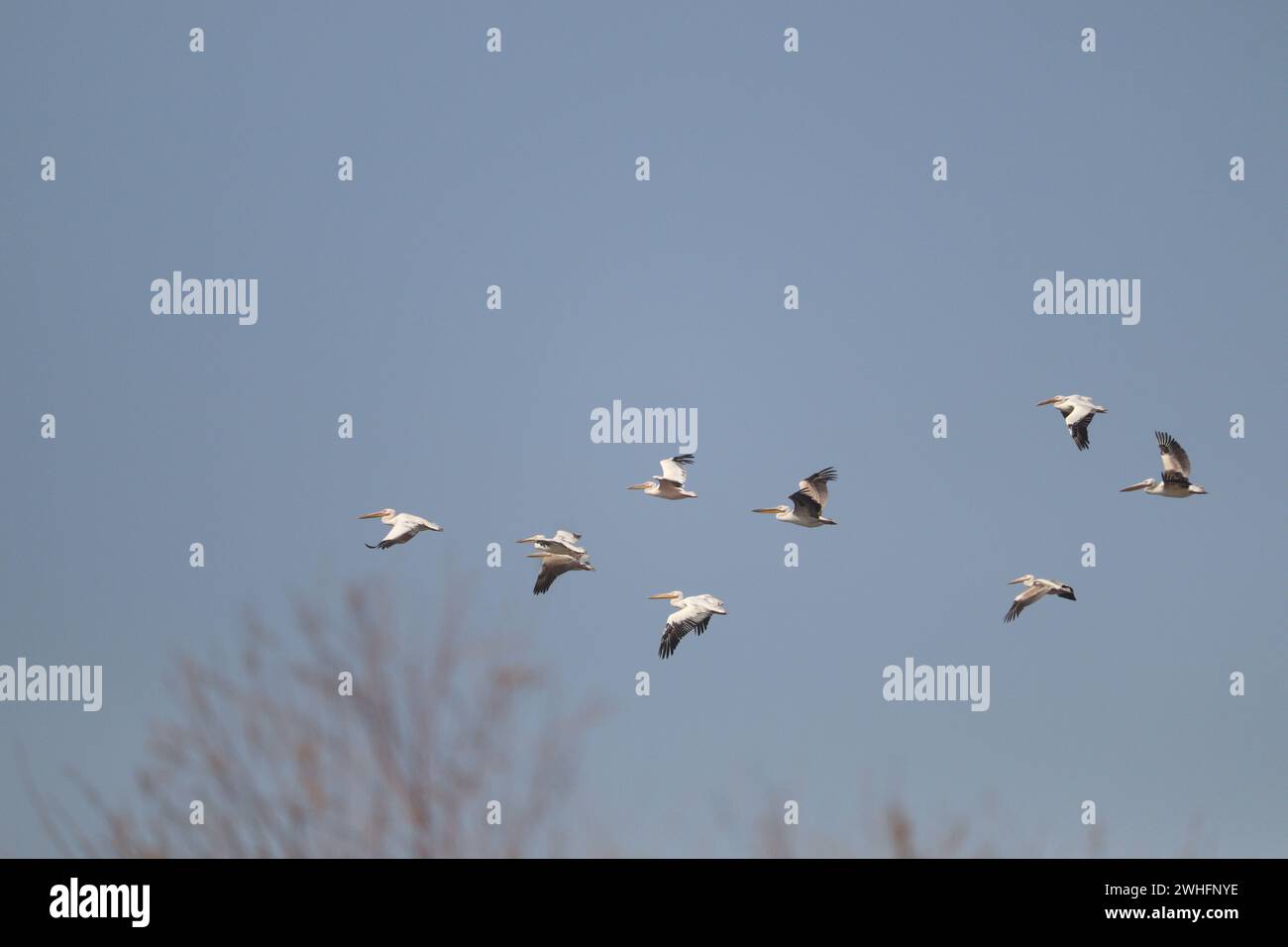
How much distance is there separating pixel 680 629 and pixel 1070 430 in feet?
20.9

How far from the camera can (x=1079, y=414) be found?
29406 mm

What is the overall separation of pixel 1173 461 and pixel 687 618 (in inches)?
293

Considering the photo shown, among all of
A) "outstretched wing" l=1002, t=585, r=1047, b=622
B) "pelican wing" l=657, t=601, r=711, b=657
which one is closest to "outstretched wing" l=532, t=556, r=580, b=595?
"pelican wing" l=657, t=601, r=711, b=657

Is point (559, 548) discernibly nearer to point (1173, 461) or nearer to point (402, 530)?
point (402, 530)

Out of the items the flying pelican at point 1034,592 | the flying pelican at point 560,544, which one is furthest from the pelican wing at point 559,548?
the flying pelican at point 1034,592

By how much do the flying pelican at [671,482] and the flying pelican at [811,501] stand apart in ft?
5.19

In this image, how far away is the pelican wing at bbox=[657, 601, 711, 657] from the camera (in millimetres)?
27672

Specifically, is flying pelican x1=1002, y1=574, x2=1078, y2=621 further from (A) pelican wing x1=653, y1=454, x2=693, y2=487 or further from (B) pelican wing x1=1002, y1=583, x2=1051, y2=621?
(A) pelican wing x1=653, y1=454, x2=693, y2=487

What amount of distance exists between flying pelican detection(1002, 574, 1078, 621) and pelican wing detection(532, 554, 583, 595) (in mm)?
6334

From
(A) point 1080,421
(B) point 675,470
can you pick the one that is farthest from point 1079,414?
(B) point 675,470

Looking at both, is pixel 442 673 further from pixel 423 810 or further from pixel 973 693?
pixel 973 693

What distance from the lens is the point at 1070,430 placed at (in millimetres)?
29250

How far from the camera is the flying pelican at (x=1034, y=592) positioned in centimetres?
2980
